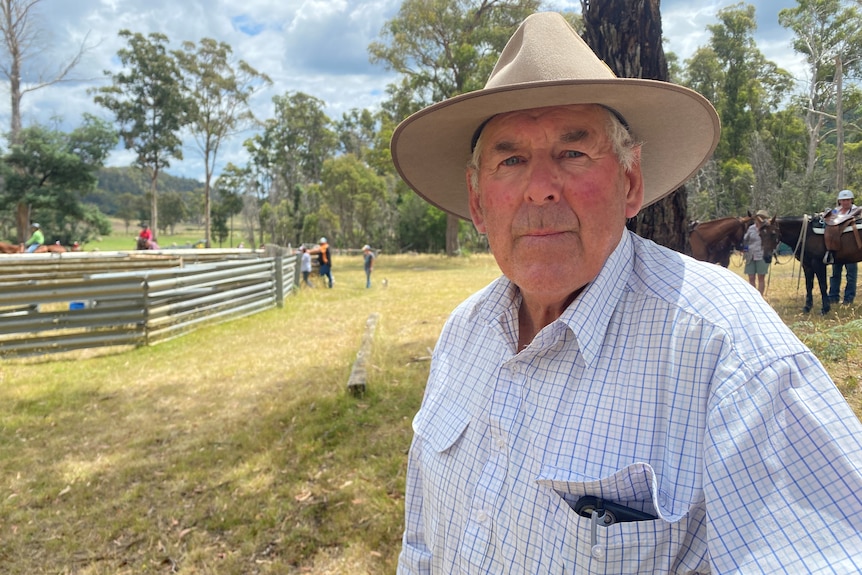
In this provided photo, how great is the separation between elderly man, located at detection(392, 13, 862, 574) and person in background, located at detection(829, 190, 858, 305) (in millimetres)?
3953

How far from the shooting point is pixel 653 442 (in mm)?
1008

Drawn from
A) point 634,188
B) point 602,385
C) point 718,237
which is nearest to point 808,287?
point 718,237

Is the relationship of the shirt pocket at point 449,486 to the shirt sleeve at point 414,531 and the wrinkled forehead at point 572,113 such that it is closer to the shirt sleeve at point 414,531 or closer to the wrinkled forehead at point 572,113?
the shirt sleeve at point 414,531

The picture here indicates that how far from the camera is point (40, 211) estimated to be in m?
28.8

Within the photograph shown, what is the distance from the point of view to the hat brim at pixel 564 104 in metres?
1.28

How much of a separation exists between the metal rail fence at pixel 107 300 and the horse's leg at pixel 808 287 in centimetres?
911

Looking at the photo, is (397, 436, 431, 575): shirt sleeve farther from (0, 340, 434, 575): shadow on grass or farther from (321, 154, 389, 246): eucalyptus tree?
(321, 154, 389, 246): eucalyptus tree

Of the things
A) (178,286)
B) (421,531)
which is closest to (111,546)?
(421,531)

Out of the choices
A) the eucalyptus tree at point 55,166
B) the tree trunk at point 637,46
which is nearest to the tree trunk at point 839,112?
the tree trunk at point 637,46

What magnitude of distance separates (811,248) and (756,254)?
79 centimetres

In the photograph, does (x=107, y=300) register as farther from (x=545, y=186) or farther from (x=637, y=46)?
(x=545, y=186)

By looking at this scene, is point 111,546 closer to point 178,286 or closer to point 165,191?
point 178,286

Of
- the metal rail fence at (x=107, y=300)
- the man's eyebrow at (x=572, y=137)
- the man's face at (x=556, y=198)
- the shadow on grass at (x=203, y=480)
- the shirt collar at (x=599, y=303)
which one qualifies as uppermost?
the man's eyebrow at (x=572, y=137)

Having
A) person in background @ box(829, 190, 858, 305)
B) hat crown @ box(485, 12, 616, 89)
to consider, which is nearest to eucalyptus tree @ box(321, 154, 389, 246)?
person in background @ box(829, 190, 858, 305)
